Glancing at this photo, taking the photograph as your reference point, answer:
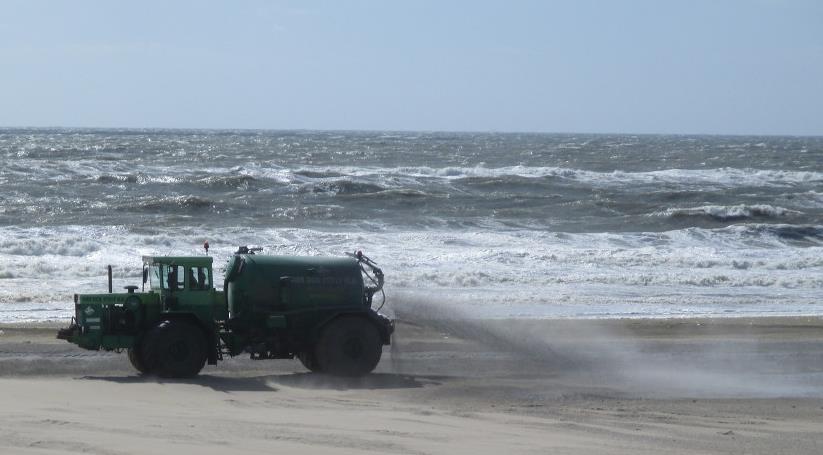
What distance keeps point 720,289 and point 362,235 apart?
40.6 ft

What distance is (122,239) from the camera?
3127cm

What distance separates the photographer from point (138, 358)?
536 inches

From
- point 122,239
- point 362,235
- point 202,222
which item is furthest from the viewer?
point 202,222

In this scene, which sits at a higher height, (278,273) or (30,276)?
(278,273)

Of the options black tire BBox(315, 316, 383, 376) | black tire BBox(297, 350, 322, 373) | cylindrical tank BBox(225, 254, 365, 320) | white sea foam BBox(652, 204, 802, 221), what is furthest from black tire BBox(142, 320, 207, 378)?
white sea foam BBox(652, 204, 802, 221)

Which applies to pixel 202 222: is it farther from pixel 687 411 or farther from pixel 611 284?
pixel 687 411

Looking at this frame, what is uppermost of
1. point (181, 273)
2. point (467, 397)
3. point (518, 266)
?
point (181, 273)

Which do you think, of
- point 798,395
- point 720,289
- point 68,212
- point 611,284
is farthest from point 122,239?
point 798,395

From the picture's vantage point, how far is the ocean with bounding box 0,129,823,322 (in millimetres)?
23000

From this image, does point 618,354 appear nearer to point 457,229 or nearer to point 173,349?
point 173,349

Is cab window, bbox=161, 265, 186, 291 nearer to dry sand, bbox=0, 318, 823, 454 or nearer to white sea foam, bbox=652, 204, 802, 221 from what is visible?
dry sand, bbox=0, 318, 823, 454

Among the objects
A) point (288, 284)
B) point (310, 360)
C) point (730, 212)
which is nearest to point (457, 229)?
point (730, 212)

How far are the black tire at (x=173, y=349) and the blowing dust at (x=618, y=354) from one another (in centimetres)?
294

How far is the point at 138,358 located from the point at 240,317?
132 cm
